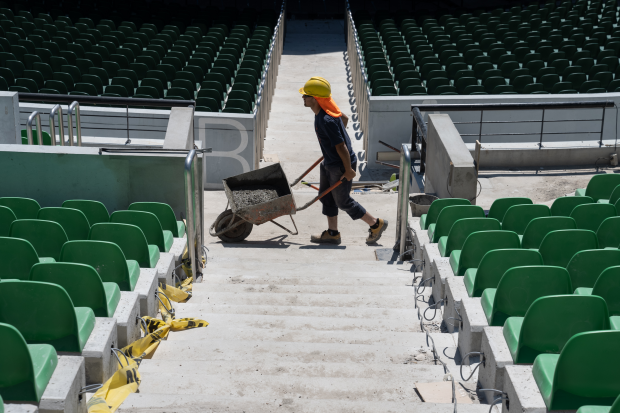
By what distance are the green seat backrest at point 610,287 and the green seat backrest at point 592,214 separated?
6.03 ft

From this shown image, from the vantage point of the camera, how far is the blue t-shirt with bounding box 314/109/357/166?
25.0ft

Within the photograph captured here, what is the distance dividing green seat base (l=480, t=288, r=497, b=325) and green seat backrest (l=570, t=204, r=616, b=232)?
70.7 inches

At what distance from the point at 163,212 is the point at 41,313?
2.77 meters

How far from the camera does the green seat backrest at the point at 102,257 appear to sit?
15.8 ft

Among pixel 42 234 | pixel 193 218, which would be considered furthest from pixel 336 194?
pixel 42 234

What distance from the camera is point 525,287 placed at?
4246 millimetres

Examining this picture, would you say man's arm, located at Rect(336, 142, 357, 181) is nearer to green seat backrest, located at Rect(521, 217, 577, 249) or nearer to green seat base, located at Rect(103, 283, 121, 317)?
green seat backrest, located at Rect(521, 217, 577, 249)

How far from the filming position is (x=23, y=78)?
44.6 feet

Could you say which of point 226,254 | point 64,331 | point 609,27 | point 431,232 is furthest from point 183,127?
point 609,27

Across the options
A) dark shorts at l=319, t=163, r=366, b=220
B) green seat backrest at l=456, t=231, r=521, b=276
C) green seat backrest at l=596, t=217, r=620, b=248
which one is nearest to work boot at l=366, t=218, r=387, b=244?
dark shorts at l=319, t=163, r=366, b=220

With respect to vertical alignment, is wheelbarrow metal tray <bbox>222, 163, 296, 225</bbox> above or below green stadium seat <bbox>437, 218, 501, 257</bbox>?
below

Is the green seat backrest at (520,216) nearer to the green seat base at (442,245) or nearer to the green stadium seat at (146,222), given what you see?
the green seat base at (442,245)

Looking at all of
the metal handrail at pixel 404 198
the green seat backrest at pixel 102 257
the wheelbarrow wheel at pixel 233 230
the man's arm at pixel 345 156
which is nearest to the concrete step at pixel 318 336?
the green seat backrest at pixel 102 257

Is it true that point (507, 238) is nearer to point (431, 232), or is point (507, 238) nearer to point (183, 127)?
point (431, 232)
